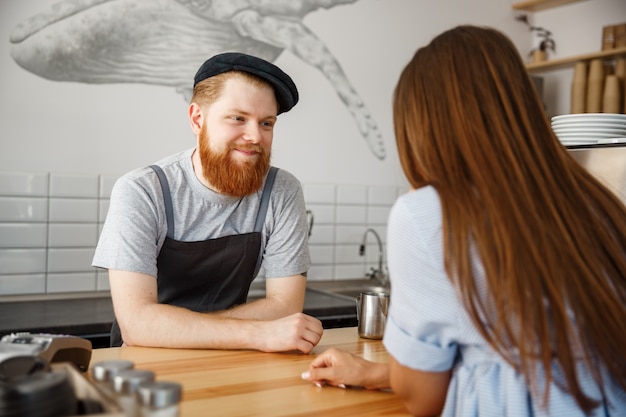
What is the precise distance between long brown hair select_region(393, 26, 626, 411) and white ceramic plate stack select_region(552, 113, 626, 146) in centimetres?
100

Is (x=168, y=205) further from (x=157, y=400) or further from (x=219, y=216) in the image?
(x=157, y=400)

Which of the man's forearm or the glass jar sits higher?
the glass jar

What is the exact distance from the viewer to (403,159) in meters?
1.14

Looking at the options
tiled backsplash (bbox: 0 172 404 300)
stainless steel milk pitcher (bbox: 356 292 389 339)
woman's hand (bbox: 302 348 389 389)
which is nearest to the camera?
woman's hand (bbox: 302 348 389 389)

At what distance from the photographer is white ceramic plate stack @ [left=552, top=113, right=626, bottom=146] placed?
2020 millimetres

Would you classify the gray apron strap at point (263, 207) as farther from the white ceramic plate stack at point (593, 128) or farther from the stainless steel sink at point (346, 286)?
the stainless steel sink at point (346, 286)

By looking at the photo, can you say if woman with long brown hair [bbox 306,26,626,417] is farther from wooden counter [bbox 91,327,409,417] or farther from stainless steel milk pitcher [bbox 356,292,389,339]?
stainless steel milk pitcher [bbox 356,292,389,339]

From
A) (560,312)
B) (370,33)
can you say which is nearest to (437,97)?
(560,312)

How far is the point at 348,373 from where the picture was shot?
1.30m

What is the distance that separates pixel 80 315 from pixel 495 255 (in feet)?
6.66

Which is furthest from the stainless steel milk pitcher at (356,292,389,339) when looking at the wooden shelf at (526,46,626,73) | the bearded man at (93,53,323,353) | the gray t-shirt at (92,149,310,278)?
the wooden shelf at (526,46,626,73)

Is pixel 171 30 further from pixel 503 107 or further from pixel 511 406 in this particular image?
pixel 511 406

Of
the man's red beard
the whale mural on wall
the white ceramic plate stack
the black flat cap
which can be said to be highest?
the whale mural on wall

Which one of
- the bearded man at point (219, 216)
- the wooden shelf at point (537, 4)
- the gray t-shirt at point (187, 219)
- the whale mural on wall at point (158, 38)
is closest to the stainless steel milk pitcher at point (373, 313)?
the bearded man at point (219, 216)
